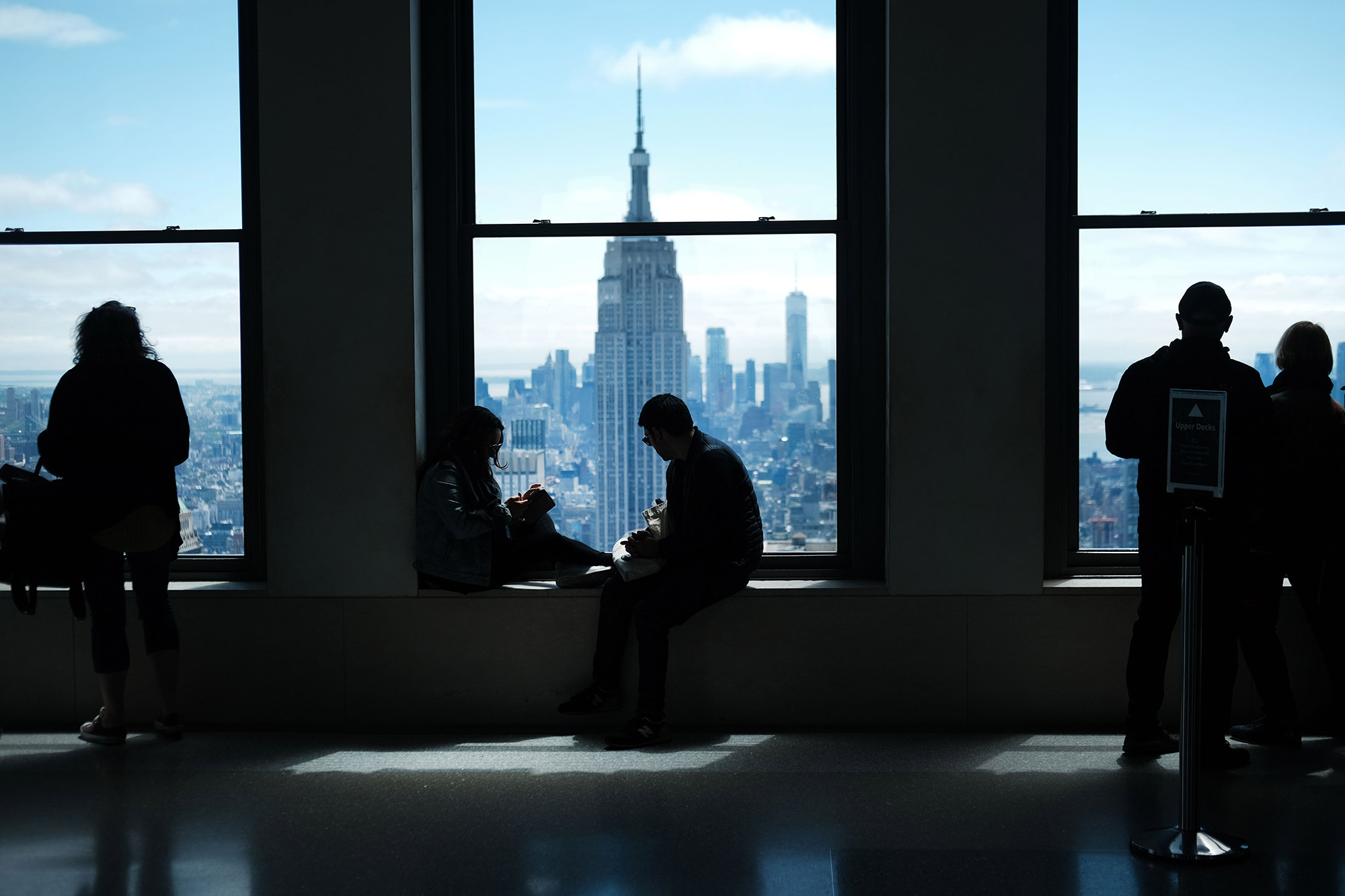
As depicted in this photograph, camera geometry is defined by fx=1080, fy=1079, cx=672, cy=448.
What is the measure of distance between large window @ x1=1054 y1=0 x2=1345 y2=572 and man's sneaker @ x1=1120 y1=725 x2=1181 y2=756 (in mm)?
918

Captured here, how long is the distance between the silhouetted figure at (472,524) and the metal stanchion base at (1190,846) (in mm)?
2415

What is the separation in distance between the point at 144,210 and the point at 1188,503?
4595 mm

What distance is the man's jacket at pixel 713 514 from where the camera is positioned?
445 cm

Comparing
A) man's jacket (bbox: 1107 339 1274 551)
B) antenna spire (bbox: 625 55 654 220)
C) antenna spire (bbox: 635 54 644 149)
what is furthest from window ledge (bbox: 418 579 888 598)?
antenna spire (bbox: 635 54 644 149)

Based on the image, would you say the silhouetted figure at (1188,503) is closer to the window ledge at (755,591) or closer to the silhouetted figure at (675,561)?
the window ledge at (755,591)

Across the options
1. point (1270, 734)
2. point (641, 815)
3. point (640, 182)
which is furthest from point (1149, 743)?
point (640, 182)

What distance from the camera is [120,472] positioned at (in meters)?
4.30

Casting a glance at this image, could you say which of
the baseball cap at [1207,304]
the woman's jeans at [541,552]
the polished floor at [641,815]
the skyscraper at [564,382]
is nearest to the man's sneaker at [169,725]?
the polished floor at [641,815]

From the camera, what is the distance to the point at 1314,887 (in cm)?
303

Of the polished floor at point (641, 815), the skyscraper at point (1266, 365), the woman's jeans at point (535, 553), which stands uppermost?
the skyscraper at point (1266, 365)

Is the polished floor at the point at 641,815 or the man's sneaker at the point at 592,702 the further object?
the man's sneaker at the point at 592,702

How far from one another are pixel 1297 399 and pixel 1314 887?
1.96 metres

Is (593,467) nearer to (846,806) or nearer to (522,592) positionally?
(522,592)

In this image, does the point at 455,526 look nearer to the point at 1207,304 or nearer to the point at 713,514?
the point at 713,514
